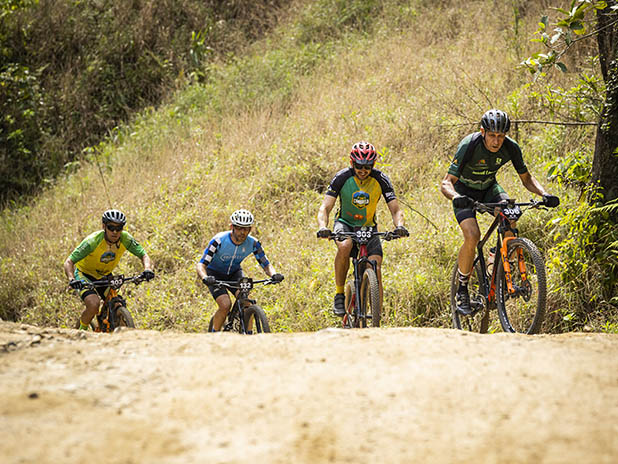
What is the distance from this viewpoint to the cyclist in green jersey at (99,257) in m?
8.34

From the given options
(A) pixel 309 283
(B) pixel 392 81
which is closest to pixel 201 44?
(B) pixel 392 81

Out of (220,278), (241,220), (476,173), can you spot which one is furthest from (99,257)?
(476,173)

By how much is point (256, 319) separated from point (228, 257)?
98 cm

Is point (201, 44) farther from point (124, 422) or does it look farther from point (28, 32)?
point (124, 422)

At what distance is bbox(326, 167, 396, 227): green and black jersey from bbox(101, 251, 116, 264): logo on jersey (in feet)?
11.2

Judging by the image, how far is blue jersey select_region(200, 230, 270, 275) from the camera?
7.81 m

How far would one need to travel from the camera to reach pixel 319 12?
19.6 metres

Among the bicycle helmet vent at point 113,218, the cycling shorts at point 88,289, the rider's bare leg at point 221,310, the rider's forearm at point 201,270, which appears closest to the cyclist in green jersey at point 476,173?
the rider's bare leg at point 221,310

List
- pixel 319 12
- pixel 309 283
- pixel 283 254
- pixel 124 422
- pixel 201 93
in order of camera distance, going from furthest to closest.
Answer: pixel 319 12 < pixel 201 93 < pixel 283 254 < pixel 309 283 < pixel 124 422

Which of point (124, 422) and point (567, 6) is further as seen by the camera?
point (567, 6)

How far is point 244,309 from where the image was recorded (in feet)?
25.1

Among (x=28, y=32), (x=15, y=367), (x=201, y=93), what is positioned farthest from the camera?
(x=28, y=32)

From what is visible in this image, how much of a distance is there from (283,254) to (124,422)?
7.48 metres

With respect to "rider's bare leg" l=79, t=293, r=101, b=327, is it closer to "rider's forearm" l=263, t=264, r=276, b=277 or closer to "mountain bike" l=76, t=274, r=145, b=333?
"mountain bike" l=76, t=274, r=145, b=333
